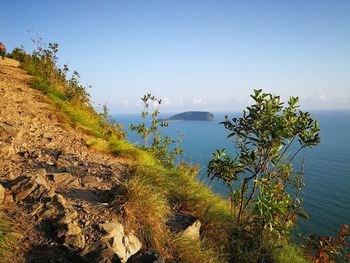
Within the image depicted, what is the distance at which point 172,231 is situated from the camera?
6.14m

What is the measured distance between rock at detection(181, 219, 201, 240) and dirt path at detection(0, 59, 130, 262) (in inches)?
66.6

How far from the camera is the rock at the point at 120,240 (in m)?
4.61

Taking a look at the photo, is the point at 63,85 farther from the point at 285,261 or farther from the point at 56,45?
the point at 285,261

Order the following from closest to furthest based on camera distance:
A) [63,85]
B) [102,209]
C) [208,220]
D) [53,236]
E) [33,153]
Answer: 1. [53,236]
2. [102,209]
3. [208,220]
4. [33,153]
5. [63,85]

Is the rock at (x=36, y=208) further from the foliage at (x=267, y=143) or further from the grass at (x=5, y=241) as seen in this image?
the foliage at (x=267, y=143)

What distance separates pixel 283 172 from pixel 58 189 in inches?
229

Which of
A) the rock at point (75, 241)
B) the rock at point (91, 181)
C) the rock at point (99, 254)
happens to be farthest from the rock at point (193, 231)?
the rock at point (91, 181)

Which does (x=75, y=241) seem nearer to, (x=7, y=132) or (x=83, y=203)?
(x=83, y=203)

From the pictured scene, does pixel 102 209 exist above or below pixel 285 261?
above

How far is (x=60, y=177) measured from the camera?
6.46 metres

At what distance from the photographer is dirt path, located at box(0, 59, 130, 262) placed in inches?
174

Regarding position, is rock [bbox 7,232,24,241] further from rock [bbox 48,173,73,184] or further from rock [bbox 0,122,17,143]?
rock [bbox 0,122,17,143]

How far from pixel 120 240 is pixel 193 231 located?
83.6 inches

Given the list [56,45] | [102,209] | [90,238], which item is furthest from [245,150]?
[56,45]
